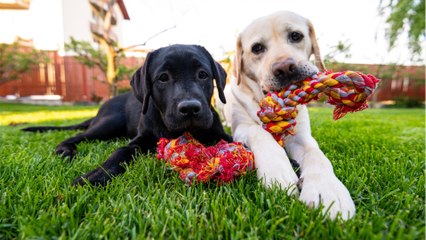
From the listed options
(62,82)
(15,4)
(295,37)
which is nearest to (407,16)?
(295,37)

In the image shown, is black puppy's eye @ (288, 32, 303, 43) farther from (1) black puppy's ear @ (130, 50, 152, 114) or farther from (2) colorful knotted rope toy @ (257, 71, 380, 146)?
(1) black puppy's ear @ (130, 50, 152, 114)

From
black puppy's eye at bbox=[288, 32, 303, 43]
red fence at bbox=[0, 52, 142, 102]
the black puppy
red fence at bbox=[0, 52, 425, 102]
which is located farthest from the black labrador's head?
red fence at bbox=[0, 52, 142, 102]

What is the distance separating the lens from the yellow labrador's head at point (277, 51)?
2.10 metres

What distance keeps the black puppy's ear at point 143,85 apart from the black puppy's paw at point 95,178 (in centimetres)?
73

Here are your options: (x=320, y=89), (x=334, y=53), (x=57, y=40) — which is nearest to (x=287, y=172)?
(x=320, y=89)

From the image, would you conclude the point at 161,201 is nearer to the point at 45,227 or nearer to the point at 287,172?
the point at 45,227

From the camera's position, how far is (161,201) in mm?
1378

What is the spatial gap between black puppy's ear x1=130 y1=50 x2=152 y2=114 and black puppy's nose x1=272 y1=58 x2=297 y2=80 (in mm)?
1085

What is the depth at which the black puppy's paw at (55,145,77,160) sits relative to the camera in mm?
2442

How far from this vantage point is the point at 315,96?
1948 mm

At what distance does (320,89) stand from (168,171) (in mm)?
1168

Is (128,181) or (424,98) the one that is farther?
(424,98)

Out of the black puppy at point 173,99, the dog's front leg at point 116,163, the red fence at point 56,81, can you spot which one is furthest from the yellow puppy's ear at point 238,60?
the red fence at point 56,81

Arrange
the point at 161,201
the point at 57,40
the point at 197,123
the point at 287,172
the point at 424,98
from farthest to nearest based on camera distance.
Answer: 1. the point at 424,98
2. the point at 57,40
3. the point at 197,123
4. the point at 287,172
5. the point at 161,201
